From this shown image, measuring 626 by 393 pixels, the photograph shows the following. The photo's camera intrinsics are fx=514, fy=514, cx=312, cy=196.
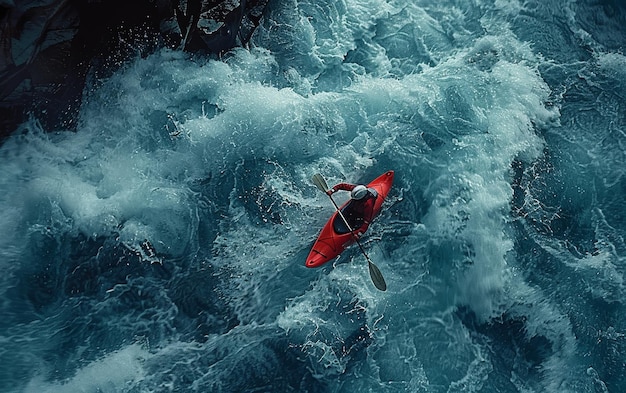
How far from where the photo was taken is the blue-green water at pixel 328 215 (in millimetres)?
7949

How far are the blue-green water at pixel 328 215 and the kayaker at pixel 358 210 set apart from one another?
0.48 meters

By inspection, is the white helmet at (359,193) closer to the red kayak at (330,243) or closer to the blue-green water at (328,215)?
the red kayak at (330,243)

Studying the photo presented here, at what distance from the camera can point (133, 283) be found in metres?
8.48

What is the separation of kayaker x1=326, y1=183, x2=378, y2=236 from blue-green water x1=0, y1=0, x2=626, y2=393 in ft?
1.58

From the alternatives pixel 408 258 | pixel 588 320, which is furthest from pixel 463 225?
pixel 588 320

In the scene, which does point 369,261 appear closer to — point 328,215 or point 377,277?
point 377,277

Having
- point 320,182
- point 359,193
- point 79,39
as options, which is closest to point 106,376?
point 320,182

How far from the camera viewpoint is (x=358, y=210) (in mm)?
8469

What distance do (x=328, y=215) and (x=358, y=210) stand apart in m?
0.81

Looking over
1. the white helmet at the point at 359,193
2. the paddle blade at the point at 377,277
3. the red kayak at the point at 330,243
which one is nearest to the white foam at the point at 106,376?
the red kayak at the point at 330,243

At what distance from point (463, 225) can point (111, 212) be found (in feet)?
20.2

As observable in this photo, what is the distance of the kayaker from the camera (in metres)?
8.41

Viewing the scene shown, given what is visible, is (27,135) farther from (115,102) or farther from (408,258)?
(408,258)

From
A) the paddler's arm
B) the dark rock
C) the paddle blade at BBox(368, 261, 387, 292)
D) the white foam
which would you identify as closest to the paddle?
the paddle blade at BBox(368, 261, 387, 292)
